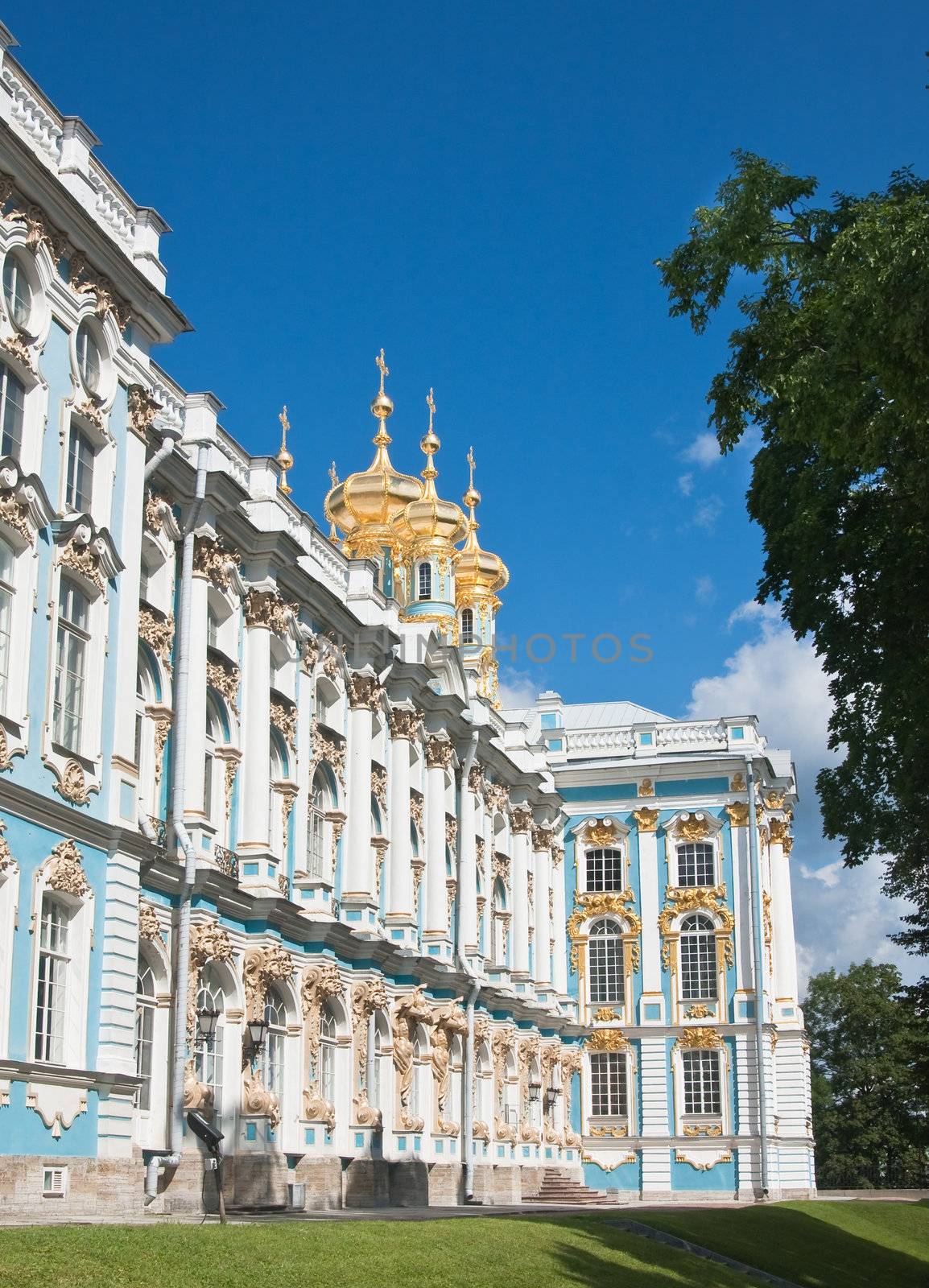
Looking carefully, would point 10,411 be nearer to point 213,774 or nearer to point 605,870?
point 213,774

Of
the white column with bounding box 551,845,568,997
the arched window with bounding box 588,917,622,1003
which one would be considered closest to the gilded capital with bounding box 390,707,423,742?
the white column with bounding box 551,845,568,997

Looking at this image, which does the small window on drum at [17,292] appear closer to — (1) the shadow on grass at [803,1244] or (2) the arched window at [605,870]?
(1) the shadow on grass at [803,1244]

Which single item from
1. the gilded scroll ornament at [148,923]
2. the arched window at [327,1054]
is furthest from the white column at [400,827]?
the gilded scroll ornament at [148,923]

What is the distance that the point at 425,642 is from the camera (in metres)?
34.1

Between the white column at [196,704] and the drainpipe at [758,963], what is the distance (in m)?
23.5

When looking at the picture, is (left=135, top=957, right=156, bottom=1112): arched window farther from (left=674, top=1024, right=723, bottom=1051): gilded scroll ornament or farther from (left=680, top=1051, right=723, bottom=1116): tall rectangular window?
(left=680, top=1051, right=723, bottom=1116): tall rectangular window

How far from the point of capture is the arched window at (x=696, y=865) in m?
46.0

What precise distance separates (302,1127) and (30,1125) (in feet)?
34.3

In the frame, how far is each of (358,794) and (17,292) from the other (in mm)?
14002

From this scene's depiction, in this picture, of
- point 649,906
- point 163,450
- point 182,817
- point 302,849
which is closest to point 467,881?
point 302,849

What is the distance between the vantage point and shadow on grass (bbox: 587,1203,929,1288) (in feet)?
76.2

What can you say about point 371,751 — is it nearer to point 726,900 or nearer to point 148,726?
point 148,726

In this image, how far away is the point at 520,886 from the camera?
42.0 metres

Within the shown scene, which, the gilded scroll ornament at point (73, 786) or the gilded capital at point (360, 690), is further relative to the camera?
the gilded capital at point (360, 690)
